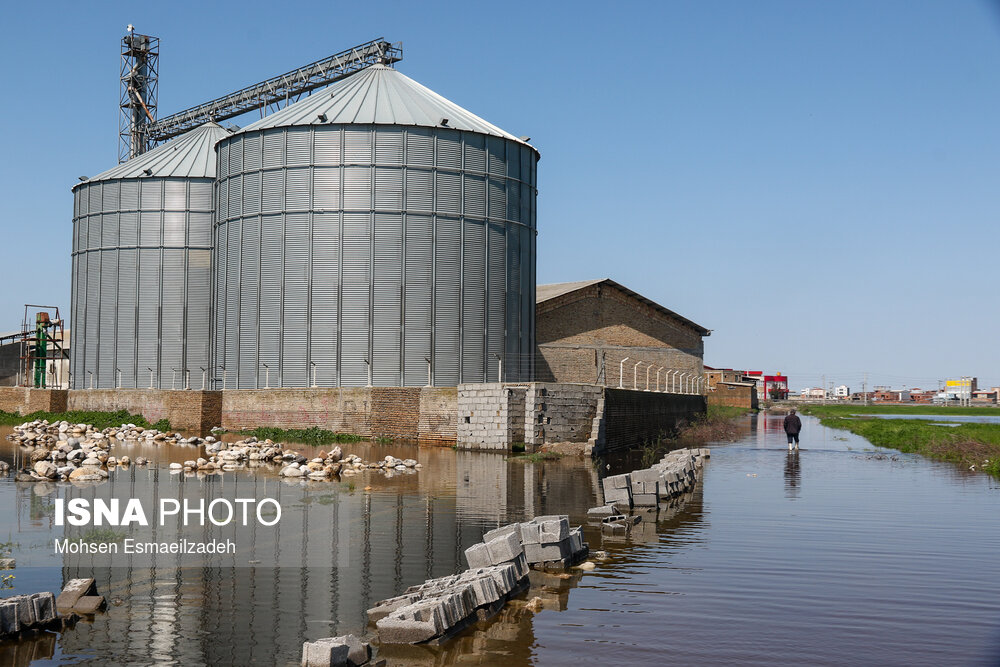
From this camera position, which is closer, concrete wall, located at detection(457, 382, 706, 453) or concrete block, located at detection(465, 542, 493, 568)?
concrete block, located at detection(465, 542, 493, 568)

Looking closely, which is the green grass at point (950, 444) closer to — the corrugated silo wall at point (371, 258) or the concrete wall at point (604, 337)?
the concrete wall at point (604, 337)

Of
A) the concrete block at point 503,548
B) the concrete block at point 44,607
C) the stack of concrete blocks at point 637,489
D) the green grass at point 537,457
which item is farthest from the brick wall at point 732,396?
the concrete block at point 44,607

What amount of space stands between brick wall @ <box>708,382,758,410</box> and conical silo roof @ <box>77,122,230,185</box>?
149 ft

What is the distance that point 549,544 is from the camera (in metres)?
10.9

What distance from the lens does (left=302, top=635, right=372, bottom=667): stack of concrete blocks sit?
6.89 meters

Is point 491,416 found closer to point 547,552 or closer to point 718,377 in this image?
point 547,552

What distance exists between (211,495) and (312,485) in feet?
8.06

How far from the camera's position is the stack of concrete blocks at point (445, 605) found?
25.4ft

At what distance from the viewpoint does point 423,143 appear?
36.6 meters

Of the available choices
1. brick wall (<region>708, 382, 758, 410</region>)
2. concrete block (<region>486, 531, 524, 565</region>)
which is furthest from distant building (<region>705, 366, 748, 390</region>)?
concrete block (<region>486, 531, 524, 565</region>)

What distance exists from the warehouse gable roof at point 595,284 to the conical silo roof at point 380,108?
11334mm

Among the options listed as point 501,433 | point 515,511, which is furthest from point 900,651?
point 501,433

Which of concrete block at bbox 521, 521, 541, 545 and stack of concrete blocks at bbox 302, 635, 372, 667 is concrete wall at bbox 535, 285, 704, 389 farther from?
stack of concrete blocks at bbox 302, 635, 372, 667

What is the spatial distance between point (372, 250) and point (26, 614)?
93.3 feet
